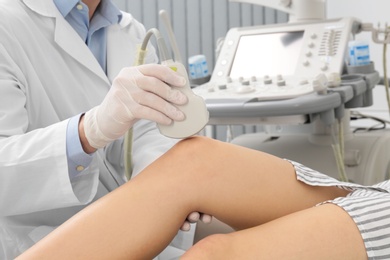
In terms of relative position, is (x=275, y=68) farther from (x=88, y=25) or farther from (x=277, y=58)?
(x=88, y=25)

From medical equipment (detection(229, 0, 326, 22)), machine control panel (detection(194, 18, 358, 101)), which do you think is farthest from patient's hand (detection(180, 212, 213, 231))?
medical equipment (detection(229, 0, 326, 22))

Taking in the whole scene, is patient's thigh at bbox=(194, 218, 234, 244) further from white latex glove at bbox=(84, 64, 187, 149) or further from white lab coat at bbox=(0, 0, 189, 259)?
white latex glove at bbox=(84, 64, 187, 149)

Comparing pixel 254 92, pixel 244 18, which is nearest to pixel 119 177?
pixel 254 92

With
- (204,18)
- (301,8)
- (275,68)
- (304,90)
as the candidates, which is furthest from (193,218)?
(204,18)

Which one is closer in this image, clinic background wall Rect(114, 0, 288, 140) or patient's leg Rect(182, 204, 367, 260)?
patient's leg Rect(182, 204, 367, 260)

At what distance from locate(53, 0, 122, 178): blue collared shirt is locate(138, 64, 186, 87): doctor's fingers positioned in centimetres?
19

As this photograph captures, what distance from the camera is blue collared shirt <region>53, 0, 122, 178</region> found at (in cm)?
111

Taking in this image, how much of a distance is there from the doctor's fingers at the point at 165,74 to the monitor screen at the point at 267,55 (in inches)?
40.2

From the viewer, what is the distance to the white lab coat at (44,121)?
1090mm

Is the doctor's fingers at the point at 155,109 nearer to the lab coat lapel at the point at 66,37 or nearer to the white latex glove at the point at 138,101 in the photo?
the white latex glove at the point at 138,101

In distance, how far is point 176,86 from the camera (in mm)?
1007

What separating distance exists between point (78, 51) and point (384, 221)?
75cm

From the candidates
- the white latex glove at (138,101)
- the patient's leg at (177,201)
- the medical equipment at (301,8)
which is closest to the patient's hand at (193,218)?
the patient's leg at (177,201)

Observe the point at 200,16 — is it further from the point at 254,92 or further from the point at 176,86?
the point at 176,86
